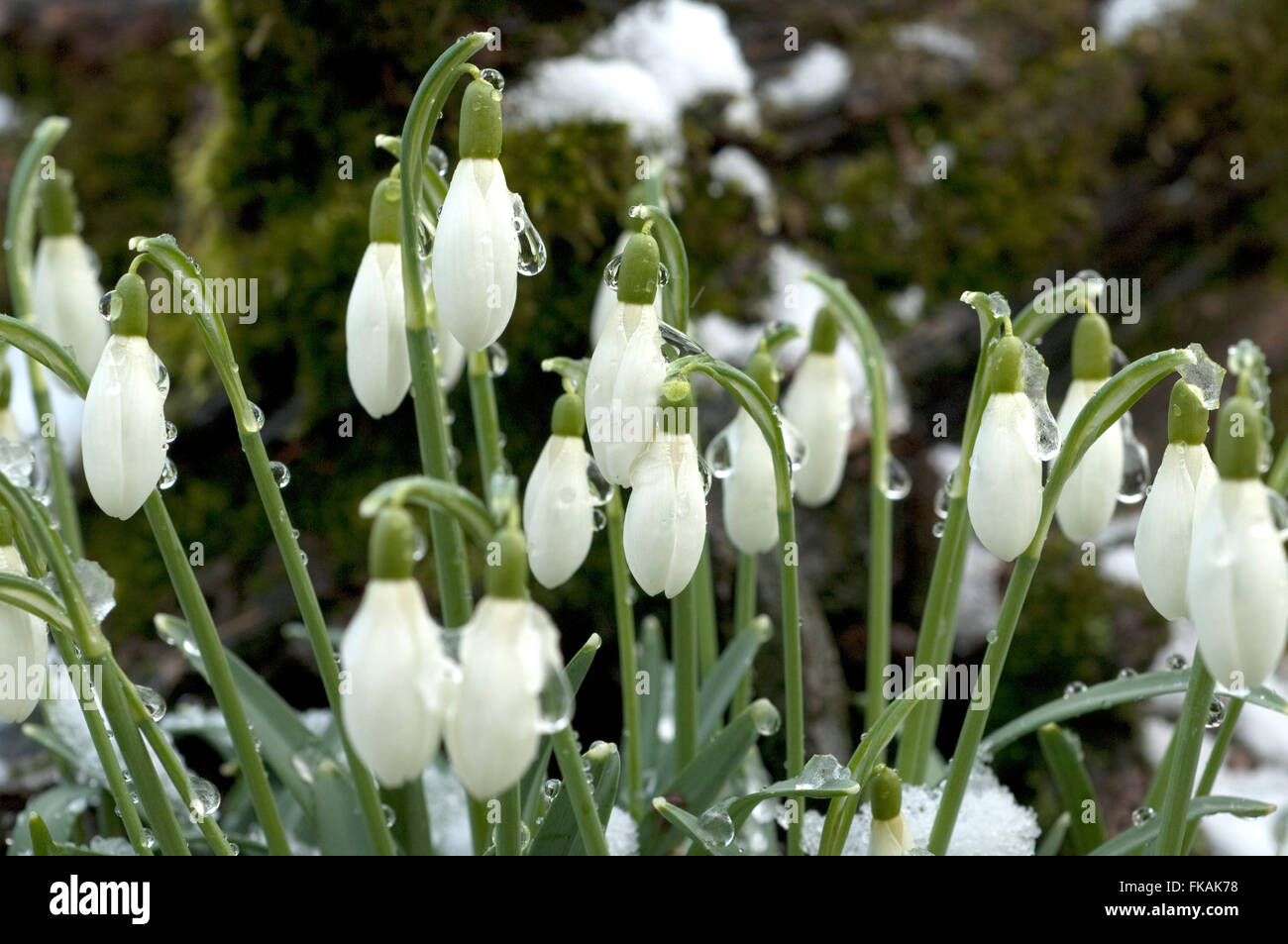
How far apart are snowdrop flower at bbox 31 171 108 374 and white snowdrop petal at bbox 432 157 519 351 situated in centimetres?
57

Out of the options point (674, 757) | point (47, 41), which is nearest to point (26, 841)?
point (674, 757)

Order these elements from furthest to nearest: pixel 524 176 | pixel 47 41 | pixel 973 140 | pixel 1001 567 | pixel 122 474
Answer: pixel 47 41 < pixel 973 140 < pixel 1001 567 < pixel 524 176 < pixel 122 474

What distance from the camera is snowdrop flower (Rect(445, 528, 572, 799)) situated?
1.99 feet

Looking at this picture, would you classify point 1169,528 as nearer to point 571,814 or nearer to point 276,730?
point 571,814

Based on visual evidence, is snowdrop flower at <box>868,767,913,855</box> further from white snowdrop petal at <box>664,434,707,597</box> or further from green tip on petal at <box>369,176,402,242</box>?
green tip on petal at <box>369,176,402,242</box>

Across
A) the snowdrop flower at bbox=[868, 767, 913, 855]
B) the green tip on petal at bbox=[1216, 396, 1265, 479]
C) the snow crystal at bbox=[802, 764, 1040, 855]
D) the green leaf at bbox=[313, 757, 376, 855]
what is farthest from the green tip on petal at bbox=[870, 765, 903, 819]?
the green leaf at bbox=[313, 757, 376, 855]

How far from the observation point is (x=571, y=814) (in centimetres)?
97

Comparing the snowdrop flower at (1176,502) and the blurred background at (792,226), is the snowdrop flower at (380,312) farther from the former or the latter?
the blurred background at (792,226)

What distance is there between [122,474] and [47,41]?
2326 mm

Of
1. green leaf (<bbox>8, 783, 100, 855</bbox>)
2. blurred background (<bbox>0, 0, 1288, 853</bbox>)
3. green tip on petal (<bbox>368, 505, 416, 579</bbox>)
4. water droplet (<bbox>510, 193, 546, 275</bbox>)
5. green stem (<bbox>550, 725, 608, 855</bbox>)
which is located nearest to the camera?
green tip on petal (<bbox>368, 505, 416, 579</bbox>)

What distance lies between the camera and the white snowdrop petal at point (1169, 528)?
811 millimetres

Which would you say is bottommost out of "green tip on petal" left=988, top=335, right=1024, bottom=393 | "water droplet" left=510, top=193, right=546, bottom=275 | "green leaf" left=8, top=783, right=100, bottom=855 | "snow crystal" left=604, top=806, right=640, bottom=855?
"snow crystal" left=604, top=806, right=640, bottom=855

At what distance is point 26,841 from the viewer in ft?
3.67

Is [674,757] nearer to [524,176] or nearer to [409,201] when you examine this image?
[409,201]
